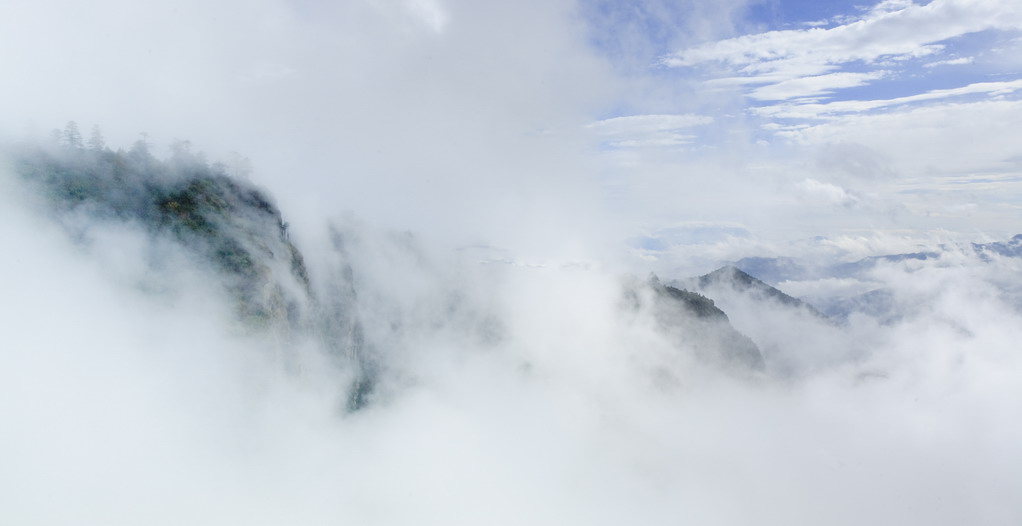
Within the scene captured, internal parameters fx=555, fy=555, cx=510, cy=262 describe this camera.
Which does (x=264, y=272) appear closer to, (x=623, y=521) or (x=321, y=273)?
(x=321, y=273)

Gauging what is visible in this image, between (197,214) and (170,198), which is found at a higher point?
(170,198)

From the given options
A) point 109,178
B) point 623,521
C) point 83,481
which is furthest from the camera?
point 623,521

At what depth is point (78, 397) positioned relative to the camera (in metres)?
60.6

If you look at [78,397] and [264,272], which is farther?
[264,272]

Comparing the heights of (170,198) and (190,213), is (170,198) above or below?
above

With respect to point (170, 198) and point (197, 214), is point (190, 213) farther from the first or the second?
point (170, 198)

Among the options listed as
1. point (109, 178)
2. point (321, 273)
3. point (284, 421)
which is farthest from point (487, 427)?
point (109, 178)

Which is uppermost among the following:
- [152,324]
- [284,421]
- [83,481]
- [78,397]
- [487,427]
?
[152,324]

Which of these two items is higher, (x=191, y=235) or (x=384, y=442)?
(x=191, y=235)

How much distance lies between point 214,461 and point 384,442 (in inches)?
2516

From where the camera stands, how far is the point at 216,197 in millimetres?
73250

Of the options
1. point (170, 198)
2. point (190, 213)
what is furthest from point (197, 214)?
point (170, 198)

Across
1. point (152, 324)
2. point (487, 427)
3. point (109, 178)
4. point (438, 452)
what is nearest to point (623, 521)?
point (487, 427)

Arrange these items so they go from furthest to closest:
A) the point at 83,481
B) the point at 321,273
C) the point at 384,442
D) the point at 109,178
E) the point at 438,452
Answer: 1. the point at 438,452
2. the point at 384,442
3. the point at 321,273
4. the point at 109,178
5. the point at 83,481
